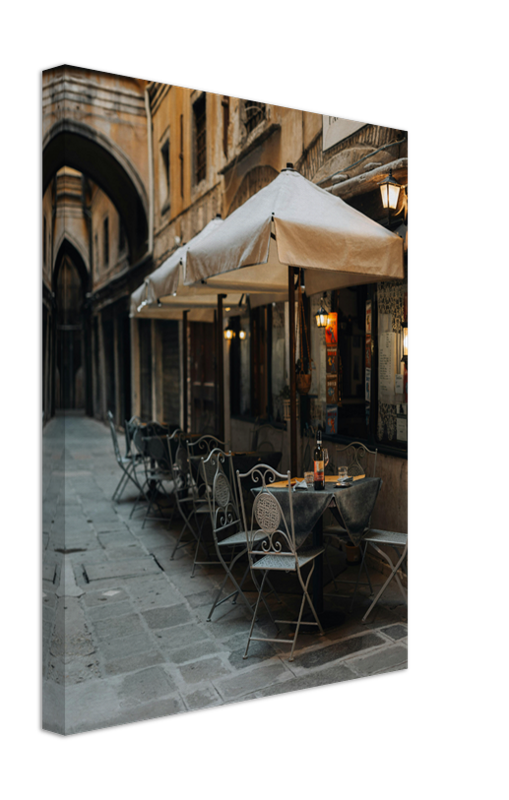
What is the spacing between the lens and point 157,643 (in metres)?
3.21

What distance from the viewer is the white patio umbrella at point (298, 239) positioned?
10.5 ft

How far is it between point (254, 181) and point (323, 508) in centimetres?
509

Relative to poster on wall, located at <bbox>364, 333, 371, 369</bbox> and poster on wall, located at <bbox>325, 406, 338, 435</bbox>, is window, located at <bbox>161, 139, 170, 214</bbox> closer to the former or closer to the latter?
poster on wall, located at <bbox>325, 406, 338, 435</bbox>

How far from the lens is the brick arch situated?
6759 millimetres

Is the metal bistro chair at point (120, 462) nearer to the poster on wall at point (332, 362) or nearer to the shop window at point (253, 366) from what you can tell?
the shop window at point (253, 366)

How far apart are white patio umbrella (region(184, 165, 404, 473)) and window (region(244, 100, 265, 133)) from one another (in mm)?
3492

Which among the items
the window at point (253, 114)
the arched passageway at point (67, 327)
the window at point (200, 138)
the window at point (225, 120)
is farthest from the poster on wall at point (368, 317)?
the window at point (200, 138)

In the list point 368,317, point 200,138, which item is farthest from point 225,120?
point 368,317

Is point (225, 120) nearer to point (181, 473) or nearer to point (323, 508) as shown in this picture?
point (181, 473)

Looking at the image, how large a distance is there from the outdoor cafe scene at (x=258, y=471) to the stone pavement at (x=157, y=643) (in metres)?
0.01

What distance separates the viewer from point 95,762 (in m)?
2.27
